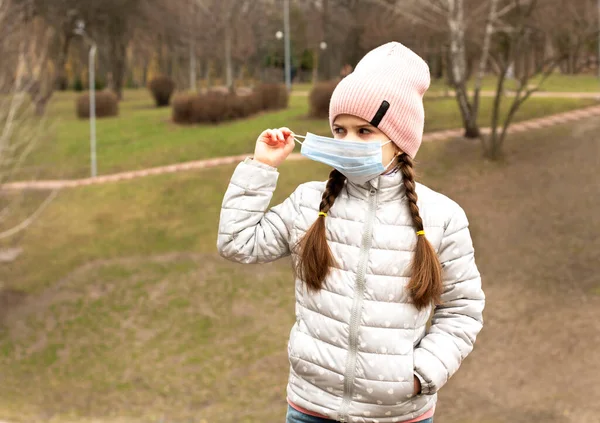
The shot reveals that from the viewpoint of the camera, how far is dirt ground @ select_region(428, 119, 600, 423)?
8539 millimetres

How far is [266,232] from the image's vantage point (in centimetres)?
236

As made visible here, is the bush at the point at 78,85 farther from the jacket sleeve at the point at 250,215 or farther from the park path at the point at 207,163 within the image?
the jacket sleeve at the point at 250,215

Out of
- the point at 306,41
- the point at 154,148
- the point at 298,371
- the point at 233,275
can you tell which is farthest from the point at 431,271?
the point at 306,41

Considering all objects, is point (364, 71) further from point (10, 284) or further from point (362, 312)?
point (10, 284)

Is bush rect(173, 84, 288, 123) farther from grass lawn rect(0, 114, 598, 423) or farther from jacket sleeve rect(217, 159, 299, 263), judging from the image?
jacket sleeve rect(217, 159, 299, 263)

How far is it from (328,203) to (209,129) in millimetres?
20902

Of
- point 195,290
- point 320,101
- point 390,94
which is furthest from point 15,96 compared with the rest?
point 390,94

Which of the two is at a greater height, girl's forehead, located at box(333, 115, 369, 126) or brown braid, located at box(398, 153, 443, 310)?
girl's forehead, located at box(333, 115, 369, 126)

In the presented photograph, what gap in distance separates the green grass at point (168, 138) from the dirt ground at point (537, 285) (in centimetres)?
346

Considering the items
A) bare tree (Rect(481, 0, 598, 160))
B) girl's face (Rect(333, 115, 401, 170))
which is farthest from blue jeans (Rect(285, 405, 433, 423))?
bare tree (Rect(481, 0, 598, 160))

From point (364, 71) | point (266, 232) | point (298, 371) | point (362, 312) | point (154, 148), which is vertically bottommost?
point (154, 148)

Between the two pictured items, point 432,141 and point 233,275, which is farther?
point 432,141

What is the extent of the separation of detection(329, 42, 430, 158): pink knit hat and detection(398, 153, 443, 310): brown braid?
173 millimetres

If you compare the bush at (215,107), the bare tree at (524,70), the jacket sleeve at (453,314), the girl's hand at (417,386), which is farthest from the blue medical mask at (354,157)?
the bush at (215,107)
